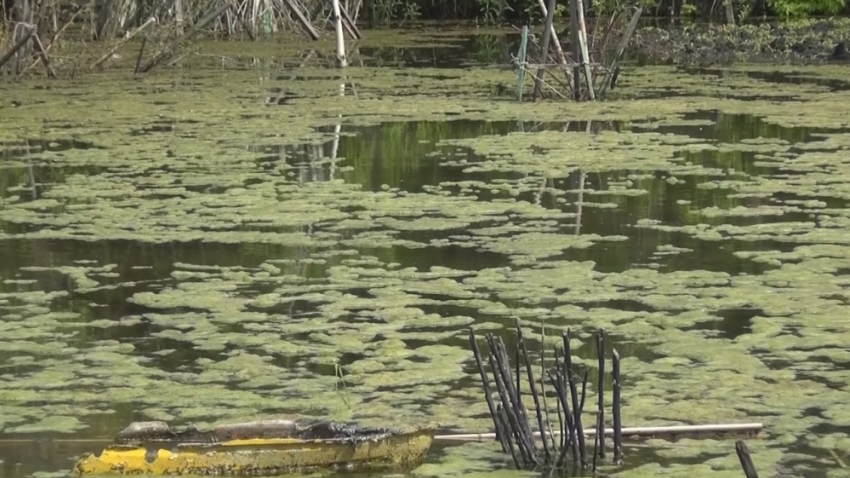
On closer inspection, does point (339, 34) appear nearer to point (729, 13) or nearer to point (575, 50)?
point (575, 50)

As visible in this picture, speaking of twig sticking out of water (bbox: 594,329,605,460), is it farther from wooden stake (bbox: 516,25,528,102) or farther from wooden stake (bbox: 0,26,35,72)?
wooden stake (bbox: 0,26,35,72)

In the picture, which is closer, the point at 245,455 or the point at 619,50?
the point at 245,455

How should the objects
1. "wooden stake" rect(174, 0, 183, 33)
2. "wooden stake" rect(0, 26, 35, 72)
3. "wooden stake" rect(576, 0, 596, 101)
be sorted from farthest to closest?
"wooden stake" rect(174, 0, 183, 33) → "wooden stake" rect(0, 26, 35, 72) → "wooden stake" rect(576, 0, 596, 101)

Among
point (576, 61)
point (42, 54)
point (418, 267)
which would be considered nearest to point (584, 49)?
point (576, 61)

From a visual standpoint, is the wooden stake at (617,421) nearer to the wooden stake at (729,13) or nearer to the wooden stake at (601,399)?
the wooden stake at (601,399)

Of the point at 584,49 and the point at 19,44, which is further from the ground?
the point at 19,44

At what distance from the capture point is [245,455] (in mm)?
3746

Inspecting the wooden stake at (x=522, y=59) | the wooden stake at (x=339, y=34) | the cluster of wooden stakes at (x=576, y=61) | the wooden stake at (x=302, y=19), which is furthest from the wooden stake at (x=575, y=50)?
the wooden stake at (x=302, y=19)

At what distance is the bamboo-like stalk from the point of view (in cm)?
387

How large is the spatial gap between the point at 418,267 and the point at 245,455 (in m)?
2.45

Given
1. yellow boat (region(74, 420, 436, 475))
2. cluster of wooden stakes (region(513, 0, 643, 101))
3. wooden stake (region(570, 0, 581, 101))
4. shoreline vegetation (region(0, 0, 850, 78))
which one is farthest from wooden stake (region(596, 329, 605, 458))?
shoreline vegetation (region(0, 0, 850, 78))

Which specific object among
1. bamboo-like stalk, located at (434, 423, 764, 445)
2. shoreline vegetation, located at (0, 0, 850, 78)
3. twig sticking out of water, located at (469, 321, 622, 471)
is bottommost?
bamboo-like stalk, located at (434, 423, 764, 445)

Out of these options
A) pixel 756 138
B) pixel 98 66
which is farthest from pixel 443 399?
pixel 98 66

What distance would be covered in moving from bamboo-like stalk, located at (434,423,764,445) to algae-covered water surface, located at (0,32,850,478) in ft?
0.12
